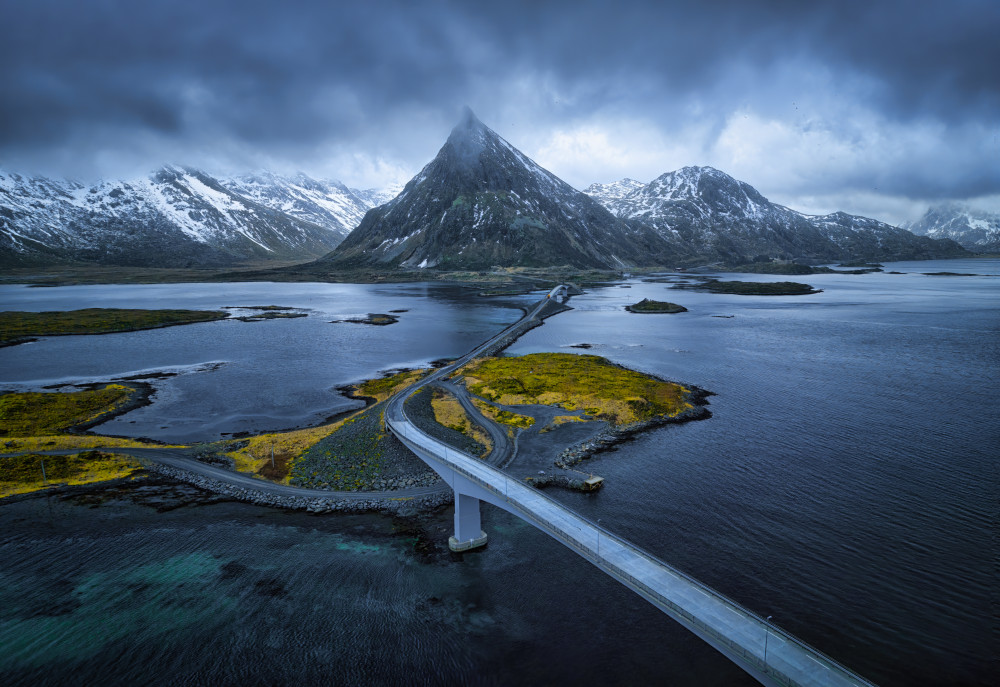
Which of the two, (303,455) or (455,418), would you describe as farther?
(455,418)

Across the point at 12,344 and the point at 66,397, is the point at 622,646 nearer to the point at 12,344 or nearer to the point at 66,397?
the point at 66,397

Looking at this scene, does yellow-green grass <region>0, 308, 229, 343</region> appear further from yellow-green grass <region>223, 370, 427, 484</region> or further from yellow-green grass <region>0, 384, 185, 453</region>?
yellow-green grass <region>223, 370, 427, 484</region>

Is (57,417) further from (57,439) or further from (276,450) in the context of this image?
(276,450)

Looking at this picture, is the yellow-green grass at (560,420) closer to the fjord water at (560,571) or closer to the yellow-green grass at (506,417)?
the yellow-green grass at (506,417)

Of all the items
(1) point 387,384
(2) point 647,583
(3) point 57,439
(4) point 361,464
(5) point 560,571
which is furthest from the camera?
(1) point 387,384

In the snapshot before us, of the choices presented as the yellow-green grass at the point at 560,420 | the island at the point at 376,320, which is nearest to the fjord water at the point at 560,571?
the yellow-green grass at the point at 560,420

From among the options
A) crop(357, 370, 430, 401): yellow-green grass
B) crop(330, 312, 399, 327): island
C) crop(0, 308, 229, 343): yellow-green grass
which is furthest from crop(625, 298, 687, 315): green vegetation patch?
crop(0, 308, 229, 343): yellow-green grass

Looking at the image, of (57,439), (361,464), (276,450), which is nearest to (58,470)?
(57,439)
